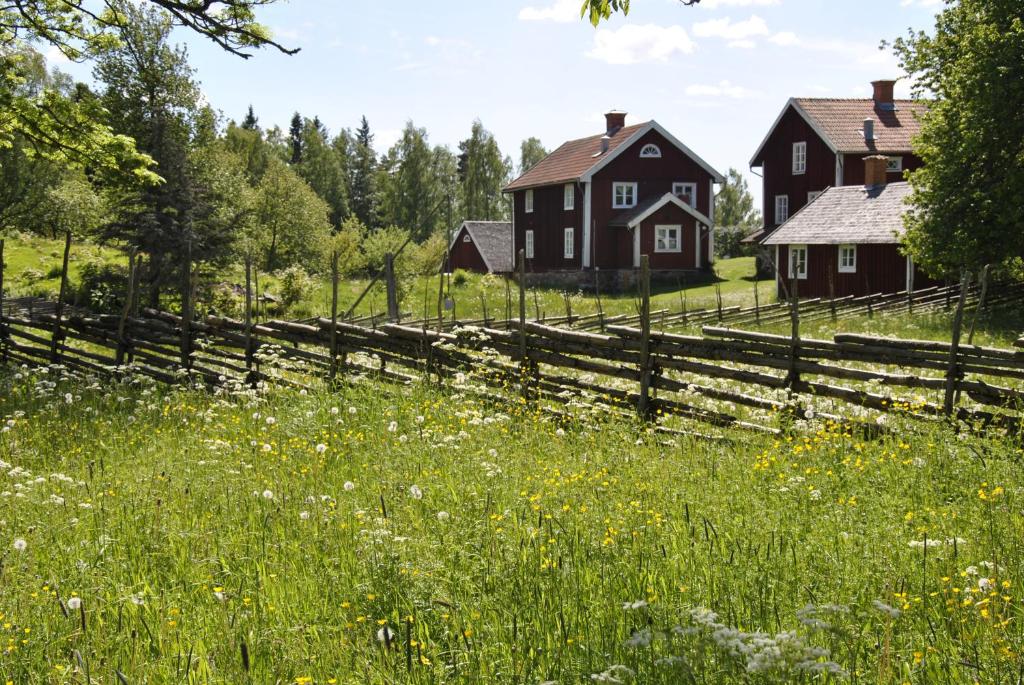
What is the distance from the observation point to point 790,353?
9062 mm

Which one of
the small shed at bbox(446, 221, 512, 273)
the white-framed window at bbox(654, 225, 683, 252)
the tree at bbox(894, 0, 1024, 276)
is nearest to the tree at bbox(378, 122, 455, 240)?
the small shed at bbox(446, 221, 512, 273)

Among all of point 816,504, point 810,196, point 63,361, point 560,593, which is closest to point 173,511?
point 560,593

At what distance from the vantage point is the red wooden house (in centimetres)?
2944

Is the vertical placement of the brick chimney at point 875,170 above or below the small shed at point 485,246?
above

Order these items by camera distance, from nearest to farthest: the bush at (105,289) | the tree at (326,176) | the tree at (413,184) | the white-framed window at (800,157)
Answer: the bush at (105,289)
the white-framed window at (800,157)
the tree at (413,184)
the tree at (326,176)

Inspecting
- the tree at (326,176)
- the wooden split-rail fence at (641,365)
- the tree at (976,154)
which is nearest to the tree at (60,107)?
the wooden split-rail fence at (641,365)

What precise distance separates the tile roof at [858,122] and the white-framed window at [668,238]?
25.1ft

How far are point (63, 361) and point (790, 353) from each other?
12.3 meters

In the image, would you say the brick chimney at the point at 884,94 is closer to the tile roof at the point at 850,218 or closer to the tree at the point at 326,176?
the tile roof at the point at 850,218

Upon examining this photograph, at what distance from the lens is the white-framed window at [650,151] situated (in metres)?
42.8

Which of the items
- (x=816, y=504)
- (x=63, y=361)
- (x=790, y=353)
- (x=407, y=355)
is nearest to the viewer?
(x=816, y=504)

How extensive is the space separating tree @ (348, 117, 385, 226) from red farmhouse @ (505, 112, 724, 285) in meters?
41.4

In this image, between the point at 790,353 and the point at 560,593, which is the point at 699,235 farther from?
the point at 560,593

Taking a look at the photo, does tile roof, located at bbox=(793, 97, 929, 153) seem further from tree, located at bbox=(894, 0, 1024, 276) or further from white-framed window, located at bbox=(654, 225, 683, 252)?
tree, located at bbox=(894, 0, 1024, 276)
